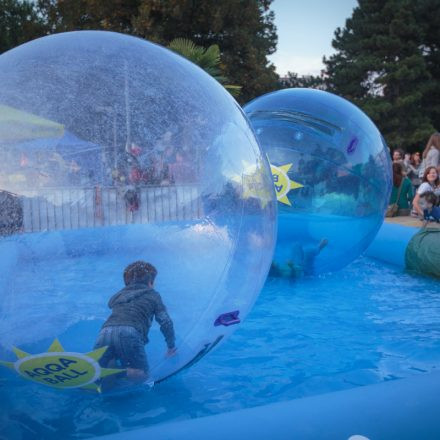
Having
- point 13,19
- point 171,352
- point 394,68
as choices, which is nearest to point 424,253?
point 171,352

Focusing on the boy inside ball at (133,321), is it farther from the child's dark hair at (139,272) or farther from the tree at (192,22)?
the tree at (192,22)

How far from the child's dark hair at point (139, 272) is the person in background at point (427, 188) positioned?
23.7 feet

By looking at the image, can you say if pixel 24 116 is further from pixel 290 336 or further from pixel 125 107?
pixel 290 336

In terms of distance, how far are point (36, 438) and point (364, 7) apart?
93.4ft

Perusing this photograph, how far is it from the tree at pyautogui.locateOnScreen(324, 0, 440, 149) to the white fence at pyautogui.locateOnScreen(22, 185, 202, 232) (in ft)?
75.2

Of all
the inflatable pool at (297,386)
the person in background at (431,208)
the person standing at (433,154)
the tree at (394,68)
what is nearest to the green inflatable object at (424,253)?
the inflatable pool at (297,386)

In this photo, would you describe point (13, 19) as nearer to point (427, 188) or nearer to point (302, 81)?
point (302, 81)

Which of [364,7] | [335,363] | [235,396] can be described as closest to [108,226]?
[235,396]

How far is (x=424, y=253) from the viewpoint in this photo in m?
5.39

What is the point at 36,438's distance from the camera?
8.11ft

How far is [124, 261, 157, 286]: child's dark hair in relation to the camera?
2188mm

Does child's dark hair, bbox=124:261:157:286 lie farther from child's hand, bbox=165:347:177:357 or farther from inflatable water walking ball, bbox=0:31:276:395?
child's hand, bbox=165:347:177:357

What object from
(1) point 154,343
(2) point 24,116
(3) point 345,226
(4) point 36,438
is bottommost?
(4) point 36,438

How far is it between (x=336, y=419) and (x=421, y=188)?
7.43 metres
